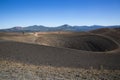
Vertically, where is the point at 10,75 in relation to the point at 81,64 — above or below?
above

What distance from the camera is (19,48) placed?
1323 inches

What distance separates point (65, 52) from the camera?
113 feet

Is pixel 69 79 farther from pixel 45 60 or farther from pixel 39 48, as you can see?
pixel 39 48

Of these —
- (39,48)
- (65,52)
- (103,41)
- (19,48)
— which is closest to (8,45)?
(19,48)

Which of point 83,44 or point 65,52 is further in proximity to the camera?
point 83,44

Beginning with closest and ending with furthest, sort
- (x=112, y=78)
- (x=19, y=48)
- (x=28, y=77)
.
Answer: (x=28, y=77) → (x=112, y=78) → (x=19, y=48)

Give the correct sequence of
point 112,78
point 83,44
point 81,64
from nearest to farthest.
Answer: point 112,78, point 81,64, point 83,44

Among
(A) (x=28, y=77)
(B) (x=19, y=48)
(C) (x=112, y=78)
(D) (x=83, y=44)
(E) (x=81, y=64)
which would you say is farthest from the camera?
(D) (x=83, y=44)

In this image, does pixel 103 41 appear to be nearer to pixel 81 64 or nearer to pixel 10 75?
pixel 81 64

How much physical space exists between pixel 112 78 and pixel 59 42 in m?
51.5

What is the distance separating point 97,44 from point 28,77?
52228 mm

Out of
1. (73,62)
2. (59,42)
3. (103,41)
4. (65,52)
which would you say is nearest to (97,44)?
(103,41)

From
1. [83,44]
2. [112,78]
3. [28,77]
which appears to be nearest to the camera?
[28,77]

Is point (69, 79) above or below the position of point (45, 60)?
above
